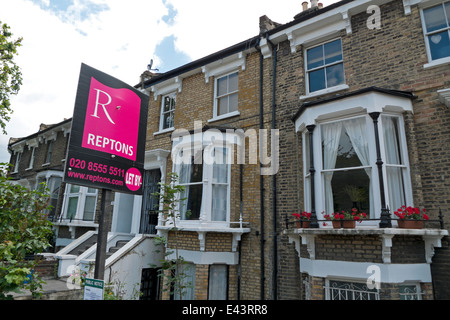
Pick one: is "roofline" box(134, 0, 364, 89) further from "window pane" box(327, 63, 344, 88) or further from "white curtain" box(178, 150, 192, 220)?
"white curtain" box(178, 150, 192, 220)

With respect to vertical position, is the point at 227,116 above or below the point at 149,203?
above

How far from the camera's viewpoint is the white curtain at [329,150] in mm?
6738

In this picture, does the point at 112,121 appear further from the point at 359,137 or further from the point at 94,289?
the point at 359,137

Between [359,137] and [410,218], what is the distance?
200 cm

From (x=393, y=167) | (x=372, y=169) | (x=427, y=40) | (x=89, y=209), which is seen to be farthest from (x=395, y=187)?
(x=89, y=209)

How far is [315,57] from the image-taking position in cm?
851

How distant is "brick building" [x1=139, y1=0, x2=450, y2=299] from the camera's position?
5.86 meters

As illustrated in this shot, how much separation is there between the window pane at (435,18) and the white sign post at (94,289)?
8.62 meters

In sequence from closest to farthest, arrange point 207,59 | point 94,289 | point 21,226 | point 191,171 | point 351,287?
point 94,289 < point 21,226 < point 351,287 < point 191,171 < point 207,59

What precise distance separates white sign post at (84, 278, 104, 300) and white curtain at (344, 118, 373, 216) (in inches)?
220

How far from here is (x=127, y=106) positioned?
5383 mm

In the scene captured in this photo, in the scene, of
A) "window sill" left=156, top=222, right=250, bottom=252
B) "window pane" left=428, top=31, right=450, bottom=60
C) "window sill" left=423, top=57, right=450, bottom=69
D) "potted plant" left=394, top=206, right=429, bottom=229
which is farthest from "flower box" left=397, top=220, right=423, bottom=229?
"window pane" left=428, top=31, right=450, bottom=60

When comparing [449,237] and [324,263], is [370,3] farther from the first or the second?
[324,263]

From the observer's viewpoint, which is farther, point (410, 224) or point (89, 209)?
point (89, 209)
